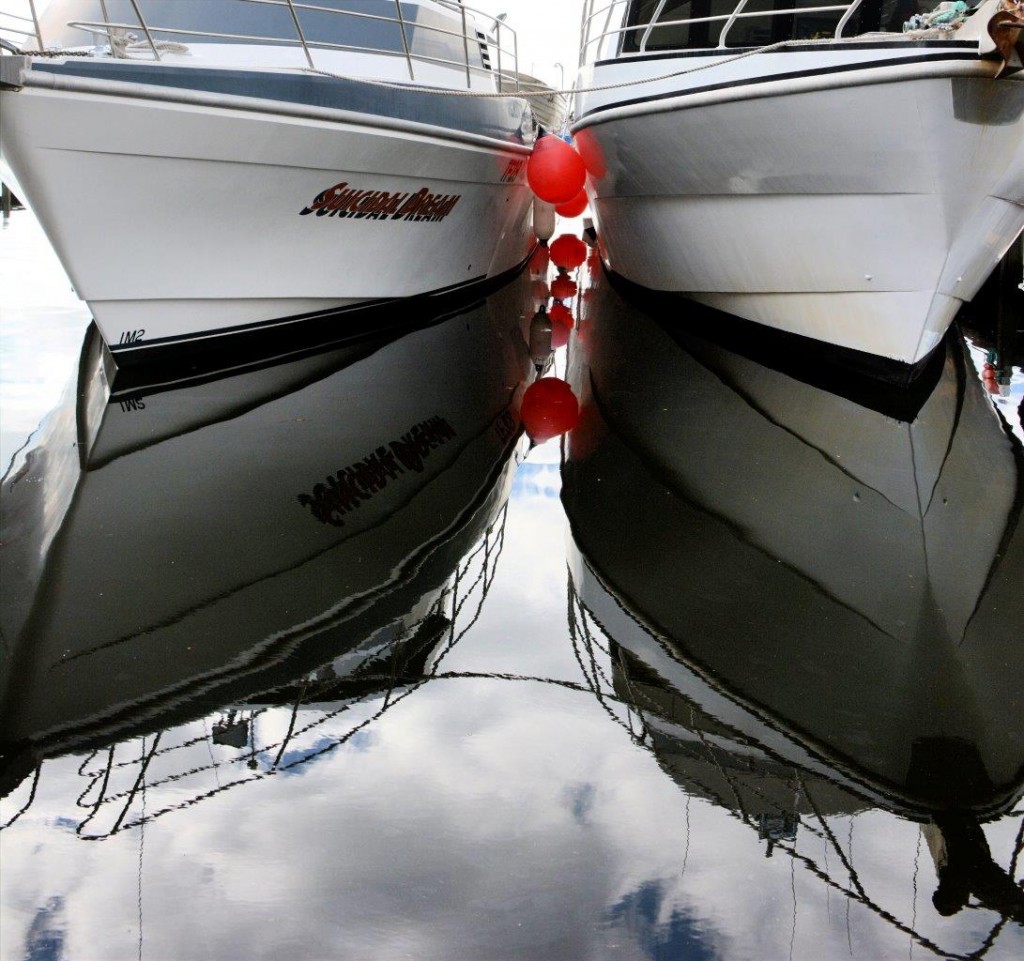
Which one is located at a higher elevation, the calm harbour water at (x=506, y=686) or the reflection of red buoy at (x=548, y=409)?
the calm harbour water at (x=506, y=686)

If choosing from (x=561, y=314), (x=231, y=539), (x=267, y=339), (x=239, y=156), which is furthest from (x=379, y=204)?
(x=231, y=539)

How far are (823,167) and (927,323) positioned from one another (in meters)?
1.16

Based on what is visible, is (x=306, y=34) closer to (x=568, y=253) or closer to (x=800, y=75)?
(x=800, y=75)

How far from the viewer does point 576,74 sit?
11.2 m

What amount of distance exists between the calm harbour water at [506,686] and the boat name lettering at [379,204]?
177cm

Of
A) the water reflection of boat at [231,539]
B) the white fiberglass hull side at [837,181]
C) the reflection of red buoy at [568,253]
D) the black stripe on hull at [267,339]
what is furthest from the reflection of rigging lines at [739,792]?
the reflection of red buoy at [568,253]

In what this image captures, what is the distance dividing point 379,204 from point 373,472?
330cm

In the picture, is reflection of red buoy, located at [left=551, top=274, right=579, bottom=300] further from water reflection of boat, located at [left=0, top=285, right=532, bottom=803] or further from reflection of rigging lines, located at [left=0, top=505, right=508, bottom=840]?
reflection of rigging lines, located at [left=0, top=505, right=508, bottom=840]

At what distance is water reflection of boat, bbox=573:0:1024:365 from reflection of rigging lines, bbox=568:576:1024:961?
3622 millimetres

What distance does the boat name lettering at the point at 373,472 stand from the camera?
531cm

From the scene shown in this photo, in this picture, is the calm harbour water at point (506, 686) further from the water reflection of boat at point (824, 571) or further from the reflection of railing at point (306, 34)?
the reflection of railing at point (306, 34)

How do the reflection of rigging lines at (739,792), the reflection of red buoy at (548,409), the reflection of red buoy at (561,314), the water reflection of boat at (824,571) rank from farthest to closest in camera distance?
the reflection of red buoy at (561,314) → the reflection of red buoy at (548,409) → the water reflection of boat at (824,571) → the reflection of rigging lines at (739,792)

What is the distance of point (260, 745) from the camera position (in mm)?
3324

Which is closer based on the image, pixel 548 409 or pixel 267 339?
pixel 548 409
